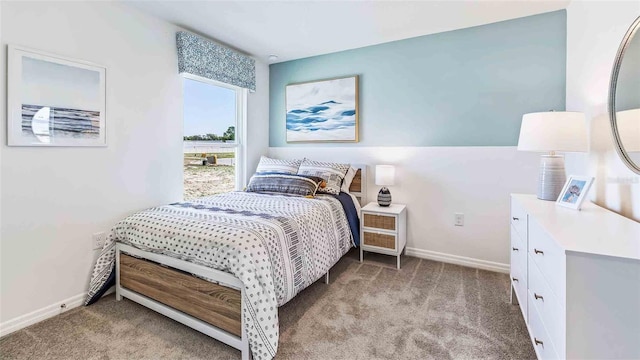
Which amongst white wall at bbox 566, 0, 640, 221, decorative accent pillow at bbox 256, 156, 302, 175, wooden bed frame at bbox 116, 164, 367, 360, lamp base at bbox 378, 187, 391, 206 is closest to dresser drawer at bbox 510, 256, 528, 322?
white wall at bbox 566, 0, 640, 221

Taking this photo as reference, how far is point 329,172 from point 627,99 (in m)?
2.20

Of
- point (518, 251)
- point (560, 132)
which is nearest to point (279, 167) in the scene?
point (518, 251)

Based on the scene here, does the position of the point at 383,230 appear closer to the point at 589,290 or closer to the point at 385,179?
the point at 385,179

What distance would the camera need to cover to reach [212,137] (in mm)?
3236

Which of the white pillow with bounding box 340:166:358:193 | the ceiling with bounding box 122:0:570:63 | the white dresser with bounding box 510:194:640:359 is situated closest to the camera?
the white dresser with bounding box 510:194:640:359

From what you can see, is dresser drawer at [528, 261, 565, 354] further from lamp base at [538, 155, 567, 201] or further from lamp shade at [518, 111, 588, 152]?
lamp shade at [518, 111, 588, 152]

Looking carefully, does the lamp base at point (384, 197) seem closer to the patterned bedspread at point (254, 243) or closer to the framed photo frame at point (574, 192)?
the patterned bedspread at point (254, 243)

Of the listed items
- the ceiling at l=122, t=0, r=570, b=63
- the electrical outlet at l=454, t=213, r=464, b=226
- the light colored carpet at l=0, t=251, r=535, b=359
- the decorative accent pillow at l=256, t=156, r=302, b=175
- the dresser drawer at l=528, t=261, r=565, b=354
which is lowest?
the light colored carpet at l=0, t=251, r=535, b=359

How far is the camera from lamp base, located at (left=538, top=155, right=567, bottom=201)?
175cm

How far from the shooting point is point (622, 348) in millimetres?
914

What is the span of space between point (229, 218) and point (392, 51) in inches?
96.5

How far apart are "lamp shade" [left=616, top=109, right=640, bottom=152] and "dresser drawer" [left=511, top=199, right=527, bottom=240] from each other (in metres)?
0.53

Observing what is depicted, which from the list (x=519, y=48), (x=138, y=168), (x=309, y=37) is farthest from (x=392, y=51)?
(x=138, y=168)

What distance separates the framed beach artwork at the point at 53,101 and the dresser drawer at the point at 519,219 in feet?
9.59
